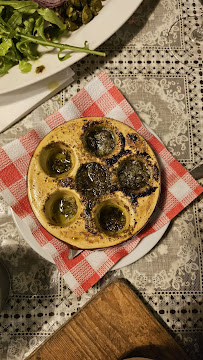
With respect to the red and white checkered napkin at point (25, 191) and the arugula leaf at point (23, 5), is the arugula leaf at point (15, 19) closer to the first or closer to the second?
the arugula leaf at point (23, 5)

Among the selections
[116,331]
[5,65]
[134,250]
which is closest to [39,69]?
[5,65]

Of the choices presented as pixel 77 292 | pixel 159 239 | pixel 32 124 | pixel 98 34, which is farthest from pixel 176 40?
pixel 77 292

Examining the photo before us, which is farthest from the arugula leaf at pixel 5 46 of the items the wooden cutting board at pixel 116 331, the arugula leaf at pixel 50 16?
the wooden cutting board at pixel 116 331

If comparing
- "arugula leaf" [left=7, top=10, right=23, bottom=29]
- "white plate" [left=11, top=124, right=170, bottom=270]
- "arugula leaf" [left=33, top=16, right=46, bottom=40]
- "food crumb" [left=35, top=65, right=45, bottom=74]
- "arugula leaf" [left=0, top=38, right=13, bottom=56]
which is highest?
"arugula leaf" [left=7, top=10, right=23, bottom=29]

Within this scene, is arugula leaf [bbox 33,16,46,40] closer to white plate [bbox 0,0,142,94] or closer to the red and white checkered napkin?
white plate [bbox 0,0,142,94]

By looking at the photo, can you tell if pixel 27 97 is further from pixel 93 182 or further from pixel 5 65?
pixel 93 182

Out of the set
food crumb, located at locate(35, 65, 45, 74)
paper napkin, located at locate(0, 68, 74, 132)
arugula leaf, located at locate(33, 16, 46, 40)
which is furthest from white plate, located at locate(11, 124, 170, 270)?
arugula leaf, located at locate(33, 16, 46, 40)
